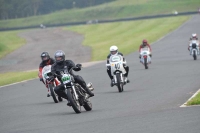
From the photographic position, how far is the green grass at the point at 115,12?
9819 centimetres

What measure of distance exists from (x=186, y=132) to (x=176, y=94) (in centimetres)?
764

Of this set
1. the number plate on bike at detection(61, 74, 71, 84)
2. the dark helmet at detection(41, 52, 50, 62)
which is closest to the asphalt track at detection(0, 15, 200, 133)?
the number plate on bike at detection(61, 74, 71, 84)

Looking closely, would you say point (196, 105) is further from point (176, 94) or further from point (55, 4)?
point (55, 4)

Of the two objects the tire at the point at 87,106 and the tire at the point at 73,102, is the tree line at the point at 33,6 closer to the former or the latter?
the tire at the point at 87,106

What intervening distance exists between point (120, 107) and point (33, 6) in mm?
91139

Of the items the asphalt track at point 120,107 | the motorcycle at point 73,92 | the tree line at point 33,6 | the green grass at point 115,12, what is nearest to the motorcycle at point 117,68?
the asphalt track at point 120,107

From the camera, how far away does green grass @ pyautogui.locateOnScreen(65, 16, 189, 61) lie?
47688 millimetres

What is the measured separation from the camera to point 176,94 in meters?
17.4

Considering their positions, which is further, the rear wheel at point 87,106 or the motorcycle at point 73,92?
the rear wheel at point 87,106

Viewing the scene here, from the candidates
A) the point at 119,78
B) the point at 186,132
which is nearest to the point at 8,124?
the point at 186,132

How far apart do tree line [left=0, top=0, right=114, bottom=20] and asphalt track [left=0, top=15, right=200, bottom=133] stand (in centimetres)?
4798

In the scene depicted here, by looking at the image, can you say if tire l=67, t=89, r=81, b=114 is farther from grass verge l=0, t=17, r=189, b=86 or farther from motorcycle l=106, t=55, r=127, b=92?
grass verge l=0, t=17, r=189, b=86

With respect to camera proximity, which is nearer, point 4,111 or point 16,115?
point 16,115

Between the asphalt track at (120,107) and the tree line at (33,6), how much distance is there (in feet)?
157
